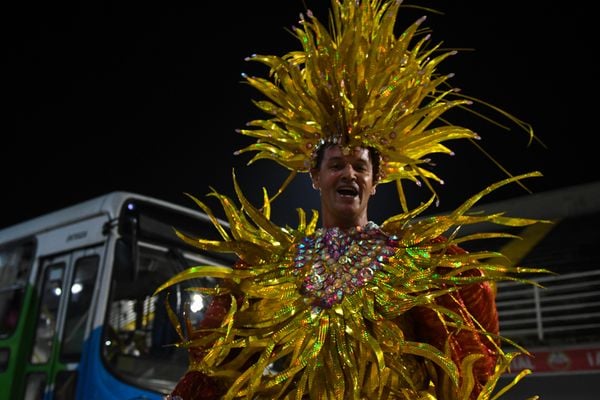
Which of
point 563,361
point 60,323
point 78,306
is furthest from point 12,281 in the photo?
point 563,361

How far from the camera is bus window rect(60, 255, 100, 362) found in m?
5.00

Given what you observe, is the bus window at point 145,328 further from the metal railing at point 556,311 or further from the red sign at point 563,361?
the metal railing at point 556,311

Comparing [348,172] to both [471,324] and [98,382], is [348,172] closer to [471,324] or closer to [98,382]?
[471,324]

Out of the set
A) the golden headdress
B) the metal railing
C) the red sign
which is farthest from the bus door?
the metal railing

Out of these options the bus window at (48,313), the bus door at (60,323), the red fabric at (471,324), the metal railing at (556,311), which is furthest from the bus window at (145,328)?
the metal railing at (556,311)

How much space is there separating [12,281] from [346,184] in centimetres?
473

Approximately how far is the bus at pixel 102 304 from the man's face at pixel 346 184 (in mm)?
3031

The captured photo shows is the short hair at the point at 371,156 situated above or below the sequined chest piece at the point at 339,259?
above

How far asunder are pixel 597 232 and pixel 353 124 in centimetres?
859

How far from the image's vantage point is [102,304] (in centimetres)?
486

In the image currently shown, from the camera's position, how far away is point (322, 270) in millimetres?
2064

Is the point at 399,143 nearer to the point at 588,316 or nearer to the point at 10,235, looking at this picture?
the point at 10,235

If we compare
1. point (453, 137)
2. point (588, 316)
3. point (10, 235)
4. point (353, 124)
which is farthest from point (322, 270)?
point (588, 316)

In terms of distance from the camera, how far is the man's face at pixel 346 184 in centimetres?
214
